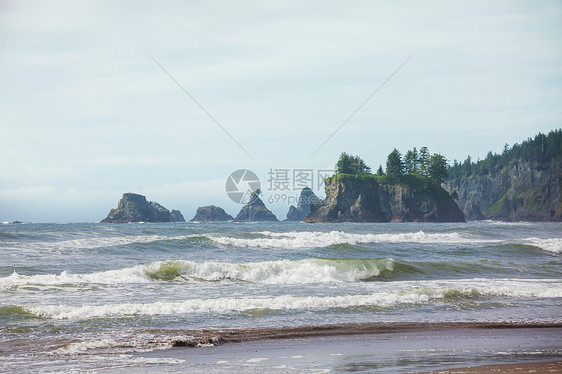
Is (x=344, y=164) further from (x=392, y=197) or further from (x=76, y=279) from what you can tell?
(x=76, y=279)

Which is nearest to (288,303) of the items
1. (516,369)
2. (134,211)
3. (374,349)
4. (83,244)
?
(374,349)

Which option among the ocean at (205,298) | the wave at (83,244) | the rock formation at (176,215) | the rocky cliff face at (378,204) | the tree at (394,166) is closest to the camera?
the ocean at (205,298)

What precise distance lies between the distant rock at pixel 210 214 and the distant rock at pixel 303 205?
782 inches

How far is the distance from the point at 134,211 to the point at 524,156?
12341 cm

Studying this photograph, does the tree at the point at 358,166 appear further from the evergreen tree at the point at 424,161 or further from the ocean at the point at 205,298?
the ocean at the point at 205,298

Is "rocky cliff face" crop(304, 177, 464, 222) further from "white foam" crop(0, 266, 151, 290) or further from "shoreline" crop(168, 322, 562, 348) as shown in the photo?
"shoreline" crop(168, 322, 562, 348)

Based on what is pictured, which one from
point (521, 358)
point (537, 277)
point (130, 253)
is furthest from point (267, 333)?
point (130, 253)

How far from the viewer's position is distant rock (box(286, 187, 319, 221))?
123375 mm

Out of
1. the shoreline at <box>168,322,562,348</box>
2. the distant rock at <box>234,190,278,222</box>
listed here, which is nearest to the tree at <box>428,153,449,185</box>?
the distant rock at <box>234,190,278,222</box>

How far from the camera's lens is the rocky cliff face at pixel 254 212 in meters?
148

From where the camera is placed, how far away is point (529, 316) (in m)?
11.8

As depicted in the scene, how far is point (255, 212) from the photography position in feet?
486

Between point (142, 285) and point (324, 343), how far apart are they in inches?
356

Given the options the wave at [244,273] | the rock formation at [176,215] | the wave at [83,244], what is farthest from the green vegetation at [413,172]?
the wave at [244,273]
